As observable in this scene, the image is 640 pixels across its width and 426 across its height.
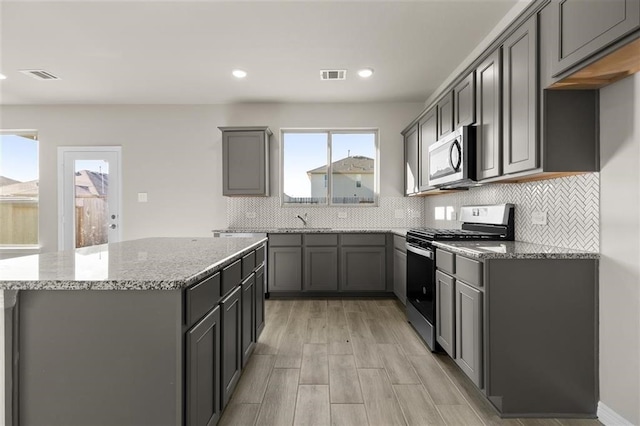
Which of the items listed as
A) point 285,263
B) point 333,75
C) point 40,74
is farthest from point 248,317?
point 40,74

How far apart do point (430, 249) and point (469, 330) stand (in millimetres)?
761

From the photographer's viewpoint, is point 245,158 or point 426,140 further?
point 245,158

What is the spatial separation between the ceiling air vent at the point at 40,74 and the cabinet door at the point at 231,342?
12.5 ft

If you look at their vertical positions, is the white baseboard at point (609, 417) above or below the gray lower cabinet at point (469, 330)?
below

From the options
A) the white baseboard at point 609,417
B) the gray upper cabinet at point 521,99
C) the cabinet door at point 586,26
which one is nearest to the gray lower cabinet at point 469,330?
the white baseboard at point 609,417

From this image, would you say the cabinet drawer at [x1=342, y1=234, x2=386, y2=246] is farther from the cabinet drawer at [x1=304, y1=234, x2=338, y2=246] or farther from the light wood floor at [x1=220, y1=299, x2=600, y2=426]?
the light wood floor at [x1=220, y1=299, x2=600, y2=426]

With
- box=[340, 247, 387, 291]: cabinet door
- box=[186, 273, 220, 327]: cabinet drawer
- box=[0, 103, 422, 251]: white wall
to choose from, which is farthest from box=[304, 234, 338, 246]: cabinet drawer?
box=[186, 273, 220, 327]: cabinet drawer

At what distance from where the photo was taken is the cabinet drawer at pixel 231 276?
70.0 inches

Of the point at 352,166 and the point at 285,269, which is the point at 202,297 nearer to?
the point at 285,269

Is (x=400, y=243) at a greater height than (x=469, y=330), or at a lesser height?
greater

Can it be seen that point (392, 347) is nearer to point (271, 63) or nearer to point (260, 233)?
point (260, 233)

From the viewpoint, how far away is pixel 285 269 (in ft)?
14.5

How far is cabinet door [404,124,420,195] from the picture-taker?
4.30m

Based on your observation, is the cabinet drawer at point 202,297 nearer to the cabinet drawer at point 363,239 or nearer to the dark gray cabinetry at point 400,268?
the dark gray cabinetry at point 400,268
